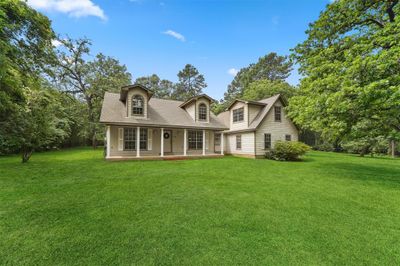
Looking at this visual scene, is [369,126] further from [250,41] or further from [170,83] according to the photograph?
[170,83]

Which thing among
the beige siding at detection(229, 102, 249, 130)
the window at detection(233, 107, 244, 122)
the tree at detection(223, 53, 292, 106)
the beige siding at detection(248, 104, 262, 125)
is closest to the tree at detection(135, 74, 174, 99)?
the tree at detection(223, 53, 292, 106)

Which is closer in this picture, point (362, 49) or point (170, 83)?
point (362, 49)

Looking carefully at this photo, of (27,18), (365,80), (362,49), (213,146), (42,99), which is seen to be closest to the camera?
(365,80)

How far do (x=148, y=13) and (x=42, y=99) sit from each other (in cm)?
815

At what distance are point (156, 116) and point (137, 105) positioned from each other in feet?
5.48

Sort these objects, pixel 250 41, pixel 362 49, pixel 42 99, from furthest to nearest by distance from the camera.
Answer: pixel 250 41
pixel 42 99
pixel 362 49

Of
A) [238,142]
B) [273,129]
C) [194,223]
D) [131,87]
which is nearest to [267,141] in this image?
[273,129]

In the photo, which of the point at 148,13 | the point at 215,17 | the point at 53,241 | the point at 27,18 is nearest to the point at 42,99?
the point at 27,18

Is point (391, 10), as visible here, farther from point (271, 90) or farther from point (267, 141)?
point (271, 90)

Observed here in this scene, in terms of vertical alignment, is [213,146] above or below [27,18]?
below

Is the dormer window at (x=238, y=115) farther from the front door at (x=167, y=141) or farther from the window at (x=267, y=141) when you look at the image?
the front door at (x=167, y=141)

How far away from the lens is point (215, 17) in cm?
1326

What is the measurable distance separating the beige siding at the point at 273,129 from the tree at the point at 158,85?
33.7 metres

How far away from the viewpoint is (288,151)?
43.4 feet
